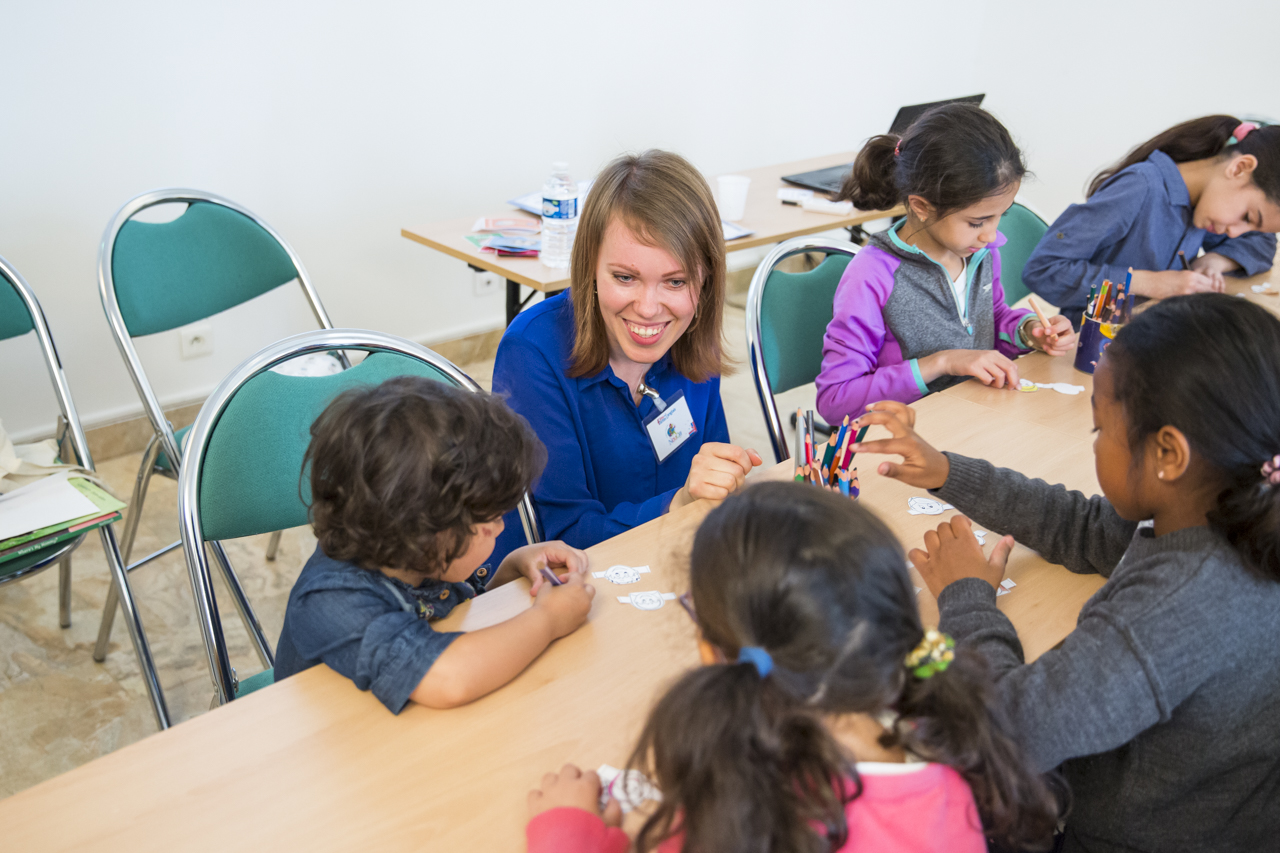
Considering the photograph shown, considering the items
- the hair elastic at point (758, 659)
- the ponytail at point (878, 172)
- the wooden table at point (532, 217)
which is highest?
the ponytail at point (878, 172)

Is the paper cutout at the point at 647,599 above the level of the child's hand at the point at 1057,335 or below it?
below

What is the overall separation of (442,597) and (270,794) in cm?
35

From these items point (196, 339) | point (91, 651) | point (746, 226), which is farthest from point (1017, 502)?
point (196, 339)

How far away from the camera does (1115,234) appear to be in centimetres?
228

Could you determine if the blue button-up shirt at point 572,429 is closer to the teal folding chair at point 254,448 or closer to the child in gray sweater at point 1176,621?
the teal folding chair at point 254,448

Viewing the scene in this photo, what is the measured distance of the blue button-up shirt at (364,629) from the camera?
3.08 feet

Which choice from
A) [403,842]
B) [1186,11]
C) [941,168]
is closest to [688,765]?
[403,842]

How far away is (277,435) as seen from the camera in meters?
1.34

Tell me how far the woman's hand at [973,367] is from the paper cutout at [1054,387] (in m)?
0.03

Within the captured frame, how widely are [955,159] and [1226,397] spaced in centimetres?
92

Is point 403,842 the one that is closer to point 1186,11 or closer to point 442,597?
point 442,597

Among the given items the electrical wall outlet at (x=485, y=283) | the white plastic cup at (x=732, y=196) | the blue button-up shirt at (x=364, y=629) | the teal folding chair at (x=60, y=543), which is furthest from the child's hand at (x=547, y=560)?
the electrical wall outlet at (x=485, y=283)

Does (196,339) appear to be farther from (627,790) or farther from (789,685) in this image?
(789,685)

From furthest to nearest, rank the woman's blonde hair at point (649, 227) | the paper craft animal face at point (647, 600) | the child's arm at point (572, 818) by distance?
1. the woman's blonde hair at point (649, 227)
2. the paper craft animal face at point (647, 600)
3. the child's arm at point (572, 818)
